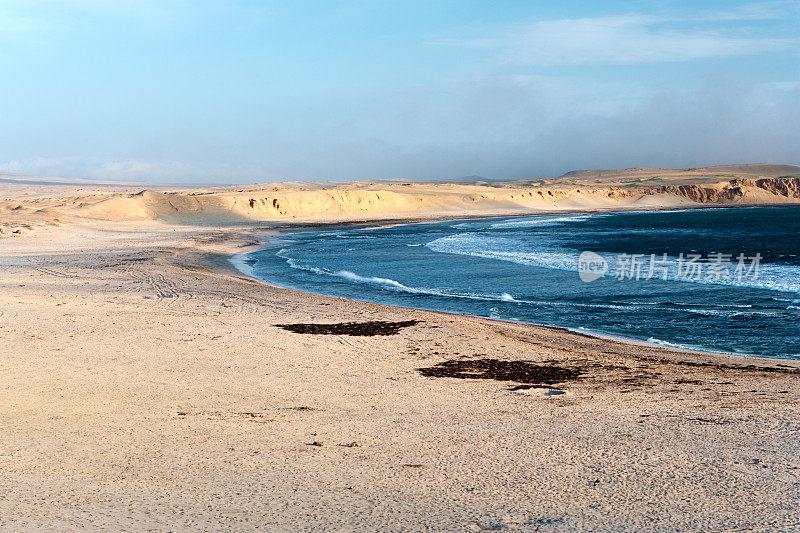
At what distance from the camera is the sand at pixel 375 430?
4836 mm

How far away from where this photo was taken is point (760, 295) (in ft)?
59.1

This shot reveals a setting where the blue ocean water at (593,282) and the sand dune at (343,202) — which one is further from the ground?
the sand dune at (343,202)

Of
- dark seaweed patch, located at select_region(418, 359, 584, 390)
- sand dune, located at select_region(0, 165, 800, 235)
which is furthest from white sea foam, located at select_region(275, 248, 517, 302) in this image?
sand dune, located at select_region(0, 165, 800, 235)

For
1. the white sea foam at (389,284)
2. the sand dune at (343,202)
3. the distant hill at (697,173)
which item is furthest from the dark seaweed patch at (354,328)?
the distant hill at (697,173)


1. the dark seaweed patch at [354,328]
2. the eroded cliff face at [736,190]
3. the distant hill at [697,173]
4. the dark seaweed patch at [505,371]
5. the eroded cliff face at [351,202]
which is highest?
the distant hill at [697,173]

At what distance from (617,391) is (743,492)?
3.38 meters

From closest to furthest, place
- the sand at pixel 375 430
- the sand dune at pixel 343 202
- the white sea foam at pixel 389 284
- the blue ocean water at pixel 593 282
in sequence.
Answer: the sand at pixel 375 430
the blue ocean water at pixel 593 282
the white sea foam at pixel 389 284
the sand dune at pixel 343 202

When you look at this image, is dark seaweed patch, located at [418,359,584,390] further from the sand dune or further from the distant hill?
the distant hill

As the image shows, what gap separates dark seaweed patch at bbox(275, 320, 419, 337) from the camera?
41.3 ft

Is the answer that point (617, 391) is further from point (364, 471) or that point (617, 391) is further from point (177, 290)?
point (177, 290)

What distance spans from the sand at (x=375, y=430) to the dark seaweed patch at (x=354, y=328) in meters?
0.13

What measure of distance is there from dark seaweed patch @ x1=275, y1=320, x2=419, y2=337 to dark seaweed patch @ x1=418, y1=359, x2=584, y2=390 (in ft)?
8.87

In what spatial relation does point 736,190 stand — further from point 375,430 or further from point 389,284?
point 375,430

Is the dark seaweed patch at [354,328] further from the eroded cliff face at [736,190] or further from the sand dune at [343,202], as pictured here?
the eroded cliff face at [736,190]
